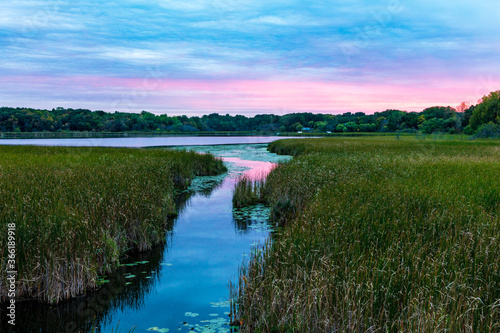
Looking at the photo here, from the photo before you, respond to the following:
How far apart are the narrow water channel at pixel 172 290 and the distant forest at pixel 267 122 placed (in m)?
69.9

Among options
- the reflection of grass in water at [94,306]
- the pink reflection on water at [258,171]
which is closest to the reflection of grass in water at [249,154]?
the pink reflection on water at [258,171]

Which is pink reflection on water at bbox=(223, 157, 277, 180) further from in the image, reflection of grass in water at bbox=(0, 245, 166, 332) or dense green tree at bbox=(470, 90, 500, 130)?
dense green tree at bbox=(470, 90, 500, 130)

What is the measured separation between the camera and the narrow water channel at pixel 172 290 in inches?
263

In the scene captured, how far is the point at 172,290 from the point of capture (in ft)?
27.3

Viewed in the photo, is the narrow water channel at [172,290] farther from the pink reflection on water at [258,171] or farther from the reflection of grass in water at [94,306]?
the pink reflection on water at [258,171]

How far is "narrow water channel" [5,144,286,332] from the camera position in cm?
668

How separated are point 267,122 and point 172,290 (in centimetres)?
17441

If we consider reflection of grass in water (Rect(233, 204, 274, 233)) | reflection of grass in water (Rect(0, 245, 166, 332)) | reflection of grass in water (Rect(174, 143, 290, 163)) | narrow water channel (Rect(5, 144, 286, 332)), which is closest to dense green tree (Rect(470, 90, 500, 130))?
reflection of grass in water (Rect(174, 143, 290, 163))

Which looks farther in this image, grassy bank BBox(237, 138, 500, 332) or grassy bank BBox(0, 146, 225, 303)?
grassy bank BBox(0, 146, 225, 303)

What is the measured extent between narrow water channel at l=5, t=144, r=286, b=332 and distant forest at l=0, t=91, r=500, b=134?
6990 cm

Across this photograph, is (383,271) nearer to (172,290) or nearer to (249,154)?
(172,290)

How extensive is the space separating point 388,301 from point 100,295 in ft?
20.0

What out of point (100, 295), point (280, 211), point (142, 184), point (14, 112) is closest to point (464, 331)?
point (100, 295)

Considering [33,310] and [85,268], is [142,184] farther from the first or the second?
[33,310]
